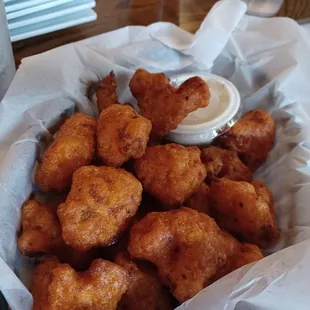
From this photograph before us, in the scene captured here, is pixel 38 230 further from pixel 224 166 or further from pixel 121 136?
pixel 224 166

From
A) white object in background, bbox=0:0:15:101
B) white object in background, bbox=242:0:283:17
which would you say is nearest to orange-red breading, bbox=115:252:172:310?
white object in background, bbox=0:0:15:101

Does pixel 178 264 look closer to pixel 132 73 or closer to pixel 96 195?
pixel 96 195

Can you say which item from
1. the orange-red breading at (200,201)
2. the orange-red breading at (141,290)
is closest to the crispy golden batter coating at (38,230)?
the orange-red breading at (141,290)

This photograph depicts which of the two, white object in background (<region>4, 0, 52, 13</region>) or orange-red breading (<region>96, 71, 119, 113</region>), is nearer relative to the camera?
orange-red breading (<region>96, 71, 119, 113</region>)

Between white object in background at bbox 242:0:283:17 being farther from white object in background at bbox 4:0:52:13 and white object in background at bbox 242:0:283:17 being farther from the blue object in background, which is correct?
the blue object in background

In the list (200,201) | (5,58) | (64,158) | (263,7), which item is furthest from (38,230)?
(263,7)

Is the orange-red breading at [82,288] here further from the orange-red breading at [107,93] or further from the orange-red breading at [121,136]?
the orange-red breading at [107,93]
